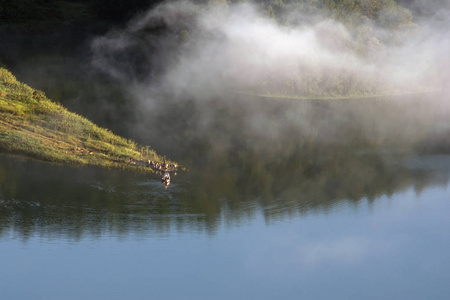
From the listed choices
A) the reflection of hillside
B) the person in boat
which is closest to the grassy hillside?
the reflection of hillside

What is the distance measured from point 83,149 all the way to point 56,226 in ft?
24.6

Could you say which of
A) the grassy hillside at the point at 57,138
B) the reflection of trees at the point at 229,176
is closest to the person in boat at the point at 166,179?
the reflection of trees at the point at 229,176

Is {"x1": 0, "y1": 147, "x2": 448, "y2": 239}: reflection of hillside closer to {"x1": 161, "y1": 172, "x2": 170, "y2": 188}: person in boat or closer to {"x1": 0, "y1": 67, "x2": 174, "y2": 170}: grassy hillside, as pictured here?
{"x1": 161, "y1": 172, "x2": 170, "y2": 188}: person in boat

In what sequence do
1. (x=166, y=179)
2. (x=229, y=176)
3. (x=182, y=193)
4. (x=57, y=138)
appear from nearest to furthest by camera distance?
(x=182, y=193), (x=166, y=179), (x=229, y=176), (x=57, y=138)

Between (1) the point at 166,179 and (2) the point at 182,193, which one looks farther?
(1) the point at 166,179

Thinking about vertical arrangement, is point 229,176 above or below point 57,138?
below

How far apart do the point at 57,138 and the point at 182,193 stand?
8085 mm

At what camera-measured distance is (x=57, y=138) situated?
1145 inches

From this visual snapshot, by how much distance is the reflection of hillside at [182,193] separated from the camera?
861 inches

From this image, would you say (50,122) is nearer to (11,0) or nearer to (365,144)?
(365,144)

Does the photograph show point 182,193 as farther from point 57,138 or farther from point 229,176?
point 57,138

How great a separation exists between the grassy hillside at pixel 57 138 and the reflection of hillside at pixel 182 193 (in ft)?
3.66

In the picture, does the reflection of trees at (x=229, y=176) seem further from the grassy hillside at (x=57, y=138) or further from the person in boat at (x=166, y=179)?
the grassy hillside at (x=57, y=138)

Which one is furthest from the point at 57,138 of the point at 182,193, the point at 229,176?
the point at 229,176
